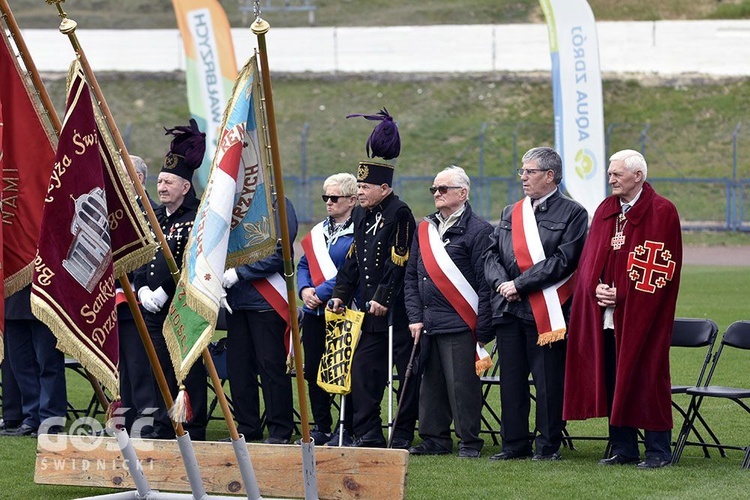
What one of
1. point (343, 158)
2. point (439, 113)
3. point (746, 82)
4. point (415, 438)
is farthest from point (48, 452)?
point (746, 82)

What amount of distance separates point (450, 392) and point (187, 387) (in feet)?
6.86

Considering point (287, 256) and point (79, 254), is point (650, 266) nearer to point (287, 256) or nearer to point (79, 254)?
point (287, 256)

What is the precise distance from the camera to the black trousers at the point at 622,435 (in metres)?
8.83

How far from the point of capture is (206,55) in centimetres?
2558

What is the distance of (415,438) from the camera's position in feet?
34.3

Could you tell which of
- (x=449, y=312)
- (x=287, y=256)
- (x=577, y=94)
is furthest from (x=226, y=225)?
(x=577, y=94)

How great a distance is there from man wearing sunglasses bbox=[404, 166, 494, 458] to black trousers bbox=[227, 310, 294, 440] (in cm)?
110

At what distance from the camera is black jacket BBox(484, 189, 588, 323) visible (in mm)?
9156

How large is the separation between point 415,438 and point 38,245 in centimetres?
480

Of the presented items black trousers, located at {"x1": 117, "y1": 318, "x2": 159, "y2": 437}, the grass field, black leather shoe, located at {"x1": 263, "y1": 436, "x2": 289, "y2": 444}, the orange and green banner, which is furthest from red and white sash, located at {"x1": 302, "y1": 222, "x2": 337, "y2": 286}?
the orange and green banner

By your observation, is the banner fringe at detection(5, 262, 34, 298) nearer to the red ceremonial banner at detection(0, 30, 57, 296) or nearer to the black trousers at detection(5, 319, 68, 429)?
the red ceremonial banner at detection(0, 30, 57, 296)

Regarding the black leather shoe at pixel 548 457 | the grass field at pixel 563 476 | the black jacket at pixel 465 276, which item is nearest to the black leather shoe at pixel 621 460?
the grass field at pixel 563 476

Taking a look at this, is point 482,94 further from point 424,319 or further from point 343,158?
point 424,319

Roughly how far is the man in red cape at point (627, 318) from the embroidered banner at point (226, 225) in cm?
284
